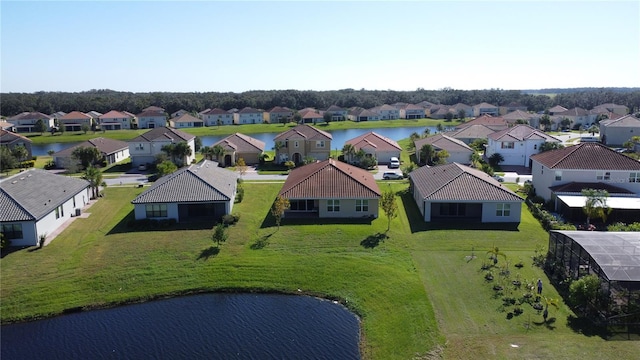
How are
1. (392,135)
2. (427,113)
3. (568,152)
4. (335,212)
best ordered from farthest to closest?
(427,113), (392,135), (568,152), (335,212)

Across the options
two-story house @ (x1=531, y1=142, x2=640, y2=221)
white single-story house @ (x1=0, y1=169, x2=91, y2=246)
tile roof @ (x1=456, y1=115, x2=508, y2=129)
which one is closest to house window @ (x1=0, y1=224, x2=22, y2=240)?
white single-story house @ (x1=0, y1=169, x2=91, y2=246)

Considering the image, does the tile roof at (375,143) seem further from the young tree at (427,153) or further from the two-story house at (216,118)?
the two-story house at (216,118)

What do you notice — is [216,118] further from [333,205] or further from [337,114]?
[333,205]

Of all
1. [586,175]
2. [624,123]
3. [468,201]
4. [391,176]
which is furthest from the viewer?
[624,123]

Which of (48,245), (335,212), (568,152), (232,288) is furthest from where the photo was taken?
(568,152)

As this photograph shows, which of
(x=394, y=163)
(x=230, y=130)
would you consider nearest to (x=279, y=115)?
(x=230, y=130)

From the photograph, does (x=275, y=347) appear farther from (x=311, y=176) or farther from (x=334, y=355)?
(x=311, y=176)

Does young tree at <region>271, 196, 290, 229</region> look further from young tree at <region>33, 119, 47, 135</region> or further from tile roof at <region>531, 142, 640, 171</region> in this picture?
young tree at <region>33, 119, 47, 135</region>

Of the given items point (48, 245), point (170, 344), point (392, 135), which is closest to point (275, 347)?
point (170, 344)
